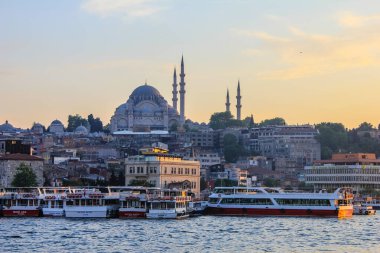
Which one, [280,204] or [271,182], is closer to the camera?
[280,204]

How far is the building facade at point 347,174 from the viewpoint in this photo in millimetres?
136038

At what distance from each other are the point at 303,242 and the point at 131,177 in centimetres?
5844

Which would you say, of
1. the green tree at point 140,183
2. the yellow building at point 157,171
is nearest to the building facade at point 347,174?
the yellow building at point 157,171

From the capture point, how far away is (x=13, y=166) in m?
115

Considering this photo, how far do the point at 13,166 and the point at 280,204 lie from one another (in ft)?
120

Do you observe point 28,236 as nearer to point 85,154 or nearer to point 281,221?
point 281,221

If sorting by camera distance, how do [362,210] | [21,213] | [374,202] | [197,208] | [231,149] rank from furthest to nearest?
1. [231,149]
2. [374,202]
3. [362,210]
4. [197,208]
5. [21,213]

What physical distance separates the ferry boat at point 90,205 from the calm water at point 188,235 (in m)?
1.40

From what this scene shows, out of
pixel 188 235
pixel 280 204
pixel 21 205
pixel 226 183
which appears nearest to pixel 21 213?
pixel 21 205

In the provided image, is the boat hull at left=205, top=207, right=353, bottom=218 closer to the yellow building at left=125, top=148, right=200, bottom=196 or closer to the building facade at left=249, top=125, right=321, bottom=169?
the yellow building at left=125, top=148, right=200, bottom=196

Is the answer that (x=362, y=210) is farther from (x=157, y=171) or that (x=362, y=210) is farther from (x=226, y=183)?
(x=226, y=183)

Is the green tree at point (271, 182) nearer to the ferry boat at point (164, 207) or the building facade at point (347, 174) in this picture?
the building facade at point (347, 174)

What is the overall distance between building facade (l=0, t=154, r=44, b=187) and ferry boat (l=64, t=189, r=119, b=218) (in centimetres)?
3386

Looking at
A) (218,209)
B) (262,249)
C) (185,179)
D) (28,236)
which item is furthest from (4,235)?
(185,179)
